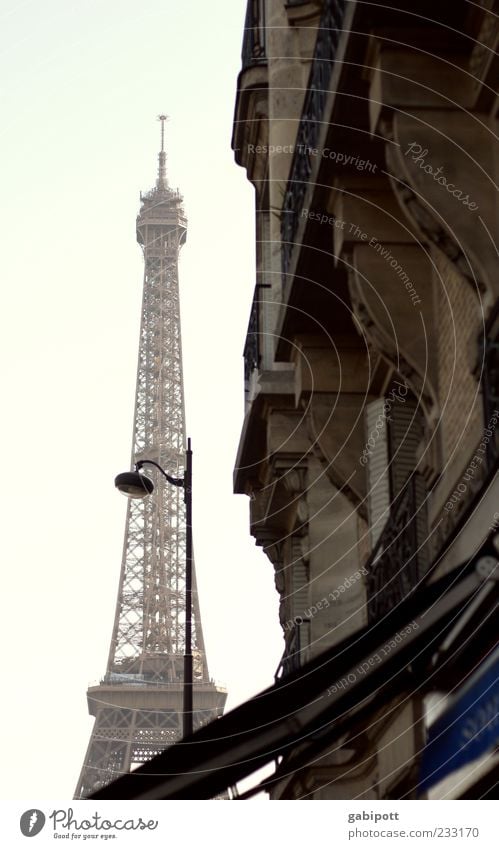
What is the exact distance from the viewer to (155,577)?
110 meters

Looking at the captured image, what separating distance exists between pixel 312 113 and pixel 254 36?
8220 mm

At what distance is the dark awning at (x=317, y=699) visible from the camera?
9086 millimetres

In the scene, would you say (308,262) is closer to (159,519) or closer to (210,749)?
(210,749)

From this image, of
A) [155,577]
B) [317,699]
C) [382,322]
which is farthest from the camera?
[155,577]

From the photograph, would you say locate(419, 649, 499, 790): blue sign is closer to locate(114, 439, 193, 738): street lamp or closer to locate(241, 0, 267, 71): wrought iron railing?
locate(114, 439, 193, 738): street lamp

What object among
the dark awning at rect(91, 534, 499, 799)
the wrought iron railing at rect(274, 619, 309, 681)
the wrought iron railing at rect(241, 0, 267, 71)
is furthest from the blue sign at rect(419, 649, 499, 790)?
the wrought iron railing at rect(241, 0, 267, 71)

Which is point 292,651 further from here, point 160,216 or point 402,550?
point 160,216

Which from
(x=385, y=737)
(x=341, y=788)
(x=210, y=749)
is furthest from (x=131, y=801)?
(x=341, y=788)

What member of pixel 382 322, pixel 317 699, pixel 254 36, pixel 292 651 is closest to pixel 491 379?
pixel 317 699

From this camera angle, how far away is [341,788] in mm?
16219

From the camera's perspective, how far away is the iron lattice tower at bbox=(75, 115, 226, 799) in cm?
9762

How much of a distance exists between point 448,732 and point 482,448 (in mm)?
1853

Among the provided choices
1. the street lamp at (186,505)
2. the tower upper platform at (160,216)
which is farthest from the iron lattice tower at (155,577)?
the street lamp at (186,505)

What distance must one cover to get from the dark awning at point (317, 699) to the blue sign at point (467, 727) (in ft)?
1.00
